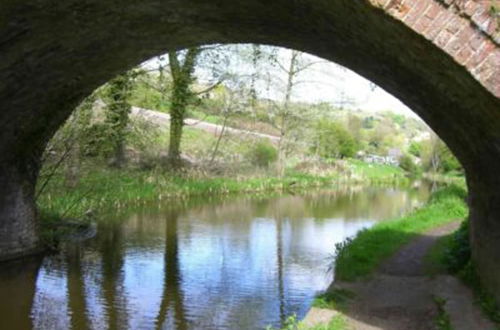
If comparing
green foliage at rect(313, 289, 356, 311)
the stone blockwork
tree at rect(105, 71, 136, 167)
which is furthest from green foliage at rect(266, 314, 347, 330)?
tree at rect(105, 71, 136, 167)

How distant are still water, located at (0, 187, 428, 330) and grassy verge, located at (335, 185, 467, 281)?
71 cm

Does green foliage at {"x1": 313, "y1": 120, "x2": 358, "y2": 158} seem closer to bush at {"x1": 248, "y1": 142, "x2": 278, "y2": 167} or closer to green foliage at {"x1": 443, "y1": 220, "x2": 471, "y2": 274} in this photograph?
bush at {"x1": 248, "y1": 142, "x2": 278, "y2": 167}

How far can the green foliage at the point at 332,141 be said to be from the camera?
46956mm

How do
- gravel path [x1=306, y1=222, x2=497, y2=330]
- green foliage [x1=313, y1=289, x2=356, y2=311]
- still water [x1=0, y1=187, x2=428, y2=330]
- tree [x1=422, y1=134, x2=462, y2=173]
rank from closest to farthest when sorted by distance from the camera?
gravel path [x1=306, y1=222, x2=497, y2=330], green foliage [x1=313, y1=289, x2=356, y2=311], still water [x1=0, y1=187, x2=428, y2=330], tree [x1=422, y1=134, x2=462, y2=173]

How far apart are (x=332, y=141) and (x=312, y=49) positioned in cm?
4692

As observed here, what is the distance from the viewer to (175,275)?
11438 millimetres

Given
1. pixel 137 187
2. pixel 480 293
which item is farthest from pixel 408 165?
pixel 480 293

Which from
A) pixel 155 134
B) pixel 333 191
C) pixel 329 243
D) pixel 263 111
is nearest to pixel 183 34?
pixel 329 243

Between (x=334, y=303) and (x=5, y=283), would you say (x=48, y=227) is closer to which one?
(x=5, y=283)

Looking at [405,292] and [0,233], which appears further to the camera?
[0,233]

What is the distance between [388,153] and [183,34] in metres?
76.7

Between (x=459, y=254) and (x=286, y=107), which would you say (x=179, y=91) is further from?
(x=459, y=254)

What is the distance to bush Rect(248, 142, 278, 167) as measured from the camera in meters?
36.6

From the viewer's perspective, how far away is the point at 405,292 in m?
8.82
